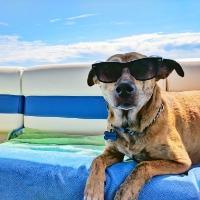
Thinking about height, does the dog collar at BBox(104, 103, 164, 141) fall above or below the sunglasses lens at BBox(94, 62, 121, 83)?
below

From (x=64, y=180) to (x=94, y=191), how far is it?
0.59ft

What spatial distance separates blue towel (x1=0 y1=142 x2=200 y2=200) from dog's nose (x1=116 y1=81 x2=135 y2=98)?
30 centimetres

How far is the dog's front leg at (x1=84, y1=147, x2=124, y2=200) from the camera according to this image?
1670mm

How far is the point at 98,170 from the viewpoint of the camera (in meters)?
1.78

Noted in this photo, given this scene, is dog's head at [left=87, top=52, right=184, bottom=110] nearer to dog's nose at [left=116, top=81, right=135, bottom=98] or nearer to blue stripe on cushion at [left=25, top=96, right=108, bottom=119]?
dog's nose at [left=116, top=81, right=135, bottom=98]

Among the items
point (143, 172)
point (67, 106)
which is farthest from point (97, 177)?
point (67, 106)

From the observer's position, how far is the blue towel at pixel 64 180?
5.49 ft

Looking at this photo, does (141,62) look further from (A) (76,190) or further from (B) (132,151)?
(A) (76,190)

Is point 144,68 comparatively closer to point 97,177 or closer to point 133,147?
point 133,147

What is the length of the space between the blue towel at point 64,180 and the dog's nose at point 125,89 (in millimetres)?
300

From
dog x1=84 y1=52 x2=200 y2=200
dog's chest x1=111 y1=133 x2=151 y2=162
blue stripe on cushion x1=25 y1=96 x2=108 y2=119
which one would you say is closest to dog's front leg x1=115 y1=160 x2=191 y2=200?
dog x1=84 y1=52 x2=200 y2=200

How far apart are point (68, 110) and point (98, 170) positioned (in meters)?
1.18

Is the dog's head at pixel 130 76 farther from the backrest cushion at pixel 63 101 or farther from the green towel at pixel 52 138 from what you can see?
the backrest cushion at pixel 63 101

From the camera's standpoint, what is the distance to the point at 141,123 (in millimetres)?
1915
